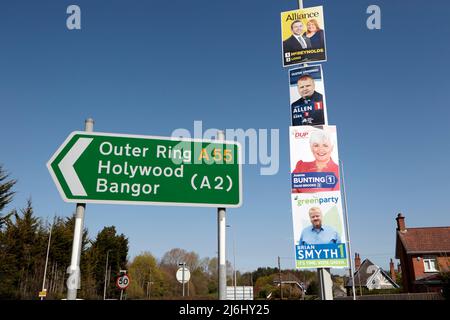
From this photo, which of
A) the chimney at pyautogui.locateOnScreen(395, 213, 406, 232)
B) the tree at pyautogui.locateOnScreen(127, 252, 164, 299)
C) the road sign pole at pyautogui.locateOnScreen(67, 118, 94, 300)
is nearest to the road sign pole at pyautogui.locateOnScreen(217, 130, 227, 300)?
the road sign pole at pyautogui.locateOnScreen(67, 118, 94, 300)

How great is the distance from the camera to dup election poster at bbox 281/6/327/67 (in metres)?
9.51

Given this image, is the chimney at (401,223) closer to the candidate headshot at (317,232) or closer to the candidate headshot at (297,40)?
the candidate headshot at (297,40)

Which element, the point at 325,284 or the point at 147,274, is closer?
the point at 325,284

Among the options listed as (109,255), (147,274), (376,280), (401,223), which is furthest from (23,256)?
(376,280)

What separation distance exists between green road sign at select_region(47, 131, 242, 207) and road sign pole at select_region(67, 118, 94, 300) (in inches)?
3.8

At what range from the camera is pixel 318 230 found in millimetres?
8219

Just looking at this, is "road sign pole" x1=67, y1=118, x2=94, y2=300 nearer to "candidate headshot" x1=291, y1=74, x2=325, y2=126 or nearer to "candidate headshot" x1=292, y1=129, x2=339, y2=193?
"candidate headshot" x1=292, y1=129, x2=339, y2=193

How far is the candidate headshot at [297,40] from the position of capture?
9.65 meters

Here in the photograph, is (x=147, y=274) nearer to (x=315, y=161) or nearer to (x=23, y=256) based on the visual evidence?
(x=23, y=256)

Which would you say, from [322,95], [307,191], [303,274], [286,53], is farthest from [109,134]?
[303,274]

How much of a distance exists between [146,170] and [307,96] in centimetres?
653

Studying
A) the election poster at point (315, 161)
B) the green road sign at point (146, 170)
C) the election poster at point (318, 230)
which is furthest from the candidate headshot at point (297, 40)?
the green road sign at point (146, 170)
